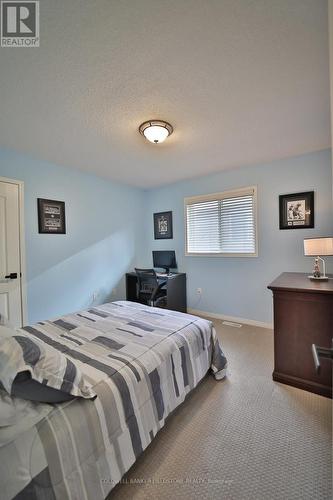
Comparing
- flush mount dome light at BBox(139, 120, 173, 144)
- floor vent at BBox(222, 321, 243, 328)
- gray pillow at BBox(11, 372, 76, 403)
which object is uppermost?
flush mount dome light at BBox(139, 120, 173, 144)

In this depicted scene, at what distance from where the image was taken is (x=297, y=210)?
2.89 m

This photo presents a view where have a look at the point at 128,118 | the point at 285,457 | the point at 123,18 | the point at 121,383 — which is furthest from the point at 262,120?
the point at 285,457

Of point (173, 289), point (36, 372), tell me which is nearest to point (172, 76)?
point (36, 372)

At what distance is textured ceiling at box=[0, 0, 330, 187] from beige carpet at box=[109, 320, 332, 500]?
2.47 m

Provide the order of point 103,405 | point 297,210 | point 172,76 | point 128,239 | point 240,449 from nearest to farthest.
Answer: point 103,405 → point 240,449 → point 172,76 → point 297,210 → point 128,239

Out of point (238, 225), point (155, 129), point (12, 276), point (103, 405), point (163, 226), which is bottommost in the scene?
point (103, 405)

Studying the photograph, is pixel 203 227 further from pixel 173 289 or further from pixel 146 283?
pixel 146 283

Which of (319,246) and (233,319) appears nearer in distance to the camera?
(319,246)

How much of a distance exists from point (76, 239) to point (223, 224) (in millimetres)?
2465

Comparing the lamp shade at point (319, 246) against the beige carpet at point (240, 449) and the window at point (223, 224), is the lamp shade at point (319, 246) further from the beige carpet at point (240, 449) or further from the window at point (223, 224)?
the beige carpet at point (240, 449)

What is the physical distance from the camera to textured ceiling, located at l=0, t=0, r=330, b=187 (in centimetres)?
111

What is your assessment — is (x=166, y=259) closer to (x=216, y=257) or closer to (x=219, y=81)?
(x=216, y=257)

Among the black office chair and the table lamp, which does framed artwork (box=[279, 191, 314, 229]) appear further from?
the black office chair

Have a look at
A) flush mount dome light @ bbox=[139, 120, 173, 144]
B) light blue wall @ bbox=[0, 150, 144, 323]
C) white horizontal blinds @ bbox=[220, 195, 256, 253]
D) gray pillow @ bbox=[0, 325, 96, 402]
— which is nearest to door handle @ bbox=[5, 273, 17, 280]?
light blue wall @ bbox=[0, 150, 144, 323]
